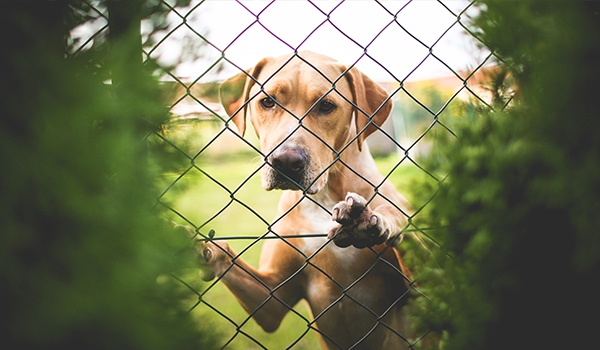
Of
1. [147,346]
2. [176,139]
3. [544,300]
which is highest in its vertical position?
[176,139]

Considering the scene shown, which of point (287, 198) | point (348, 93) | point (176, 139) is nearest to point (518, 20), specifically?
point (176, 139)

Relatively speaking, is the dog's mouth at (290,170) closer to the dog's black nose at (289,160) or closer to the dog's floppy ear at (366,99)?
the dog's black nose at (289,160)

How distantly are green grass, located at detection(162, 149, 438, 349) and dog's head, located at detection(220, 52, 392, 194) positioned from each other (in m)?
0.19

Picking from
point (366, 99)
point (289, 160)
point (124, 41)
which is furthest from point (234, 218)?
point (124, 41)

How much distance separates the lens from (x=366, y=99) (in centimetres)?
249

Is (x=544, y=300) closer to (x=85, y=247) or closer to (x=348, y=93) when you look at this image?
(x=85, y=247)

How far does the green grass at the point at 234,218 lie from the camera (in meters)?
0.95

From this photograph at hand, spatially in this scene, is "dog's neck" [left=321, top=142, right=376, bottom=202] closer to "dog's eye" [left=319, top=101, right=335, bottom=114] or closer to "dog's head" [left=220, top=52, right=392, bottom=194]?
"dog's head" [left=220, top=52, right=392, bottom=194]

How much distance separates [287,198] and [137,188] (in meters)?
1.72

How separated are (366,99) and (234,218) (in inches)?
204

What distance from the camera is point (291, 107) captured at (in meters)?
2.33

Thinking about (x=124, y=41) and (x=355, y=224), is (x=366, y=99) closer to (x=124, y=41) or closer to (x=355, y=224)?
(x=355, y=224)

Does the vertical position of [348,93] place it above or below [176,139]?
above

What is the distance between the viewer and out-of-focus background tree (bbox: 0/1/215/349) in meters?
0.66
